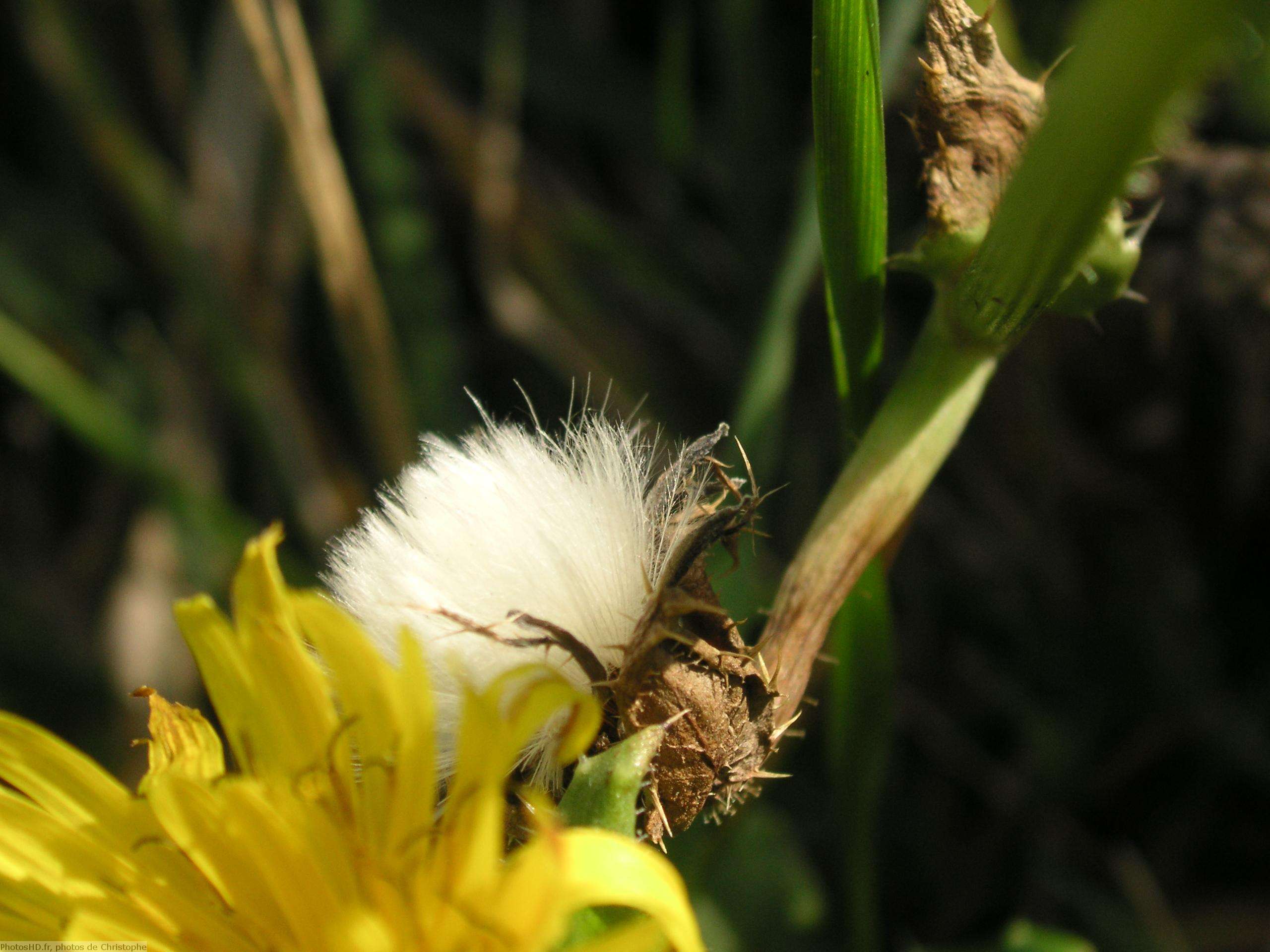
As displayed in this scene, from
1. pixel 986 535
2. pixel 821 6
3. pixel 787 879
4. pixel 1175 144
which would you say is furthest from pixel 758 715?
pixel 986 535

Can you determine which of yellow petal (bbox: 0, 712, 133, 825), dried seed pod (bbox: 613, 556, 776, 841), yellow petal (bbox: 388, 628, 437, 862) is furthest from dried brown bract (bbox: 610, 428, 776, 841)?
yellow petal (bbox: 0, 712, 133, 825)

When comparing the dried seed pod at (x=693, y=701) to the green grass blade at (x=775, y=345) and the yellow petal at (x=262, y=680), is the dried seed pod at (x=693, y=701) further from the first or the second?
the green grass blade at (x=775, y=345)

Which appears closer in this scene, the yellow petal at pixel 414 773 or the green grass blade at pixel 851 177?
the yellow petal at pixel 414 773

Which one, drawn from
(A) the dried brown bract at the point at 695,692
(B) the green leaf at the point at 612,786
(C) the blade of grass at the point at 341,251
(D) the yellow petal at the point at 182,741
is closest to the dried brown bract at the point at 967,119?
(A) the dried brown bract at the point at 695,692

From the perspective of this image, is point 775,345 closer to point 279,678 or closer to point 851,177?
point 851,177

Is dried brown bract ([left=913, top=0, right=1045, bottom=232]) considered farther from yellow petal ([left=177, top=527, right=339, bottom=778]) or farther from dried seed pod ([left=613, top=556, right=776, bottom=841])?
yellow petal ([left=177, top=527, right=339, bottom=778])

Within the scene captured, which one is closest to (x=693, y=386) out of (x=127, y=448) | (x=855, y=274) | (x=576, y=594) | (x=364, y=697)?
(x=127, y=448)
